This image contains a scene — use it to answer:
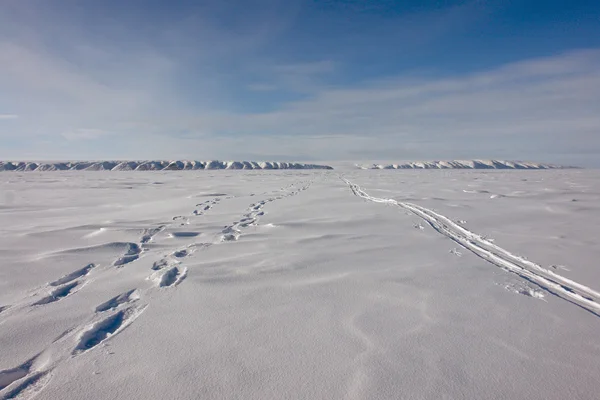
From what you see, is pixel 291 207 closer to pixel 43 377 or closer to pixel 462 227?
pixel 462 227

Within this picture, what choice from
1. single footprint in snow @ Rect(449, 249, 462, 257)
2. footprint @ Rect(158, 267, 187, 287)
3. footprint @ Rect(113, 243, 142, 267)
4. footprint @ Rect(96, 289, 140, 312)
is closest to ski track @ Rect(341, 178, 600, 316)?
single footprint in snow @ Rect(449, 249, 462, 257)

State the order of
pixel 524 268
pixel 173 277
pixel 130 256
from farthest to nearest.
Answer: pixel 130 256 < pixel 524 268 < pixel 173 277

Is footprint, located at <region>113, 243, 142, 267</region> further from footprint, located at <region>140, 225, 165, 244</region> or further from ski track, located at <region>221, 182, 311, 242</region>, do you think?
ski track, located at <region>221, 182, 311, 242</region>

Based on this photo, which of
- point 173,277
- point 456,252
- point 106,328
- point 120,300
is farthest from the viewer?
point 456,252

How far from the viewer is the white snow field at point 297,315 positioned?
1.93 meters

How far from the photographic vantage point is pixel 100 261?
13.8 feet

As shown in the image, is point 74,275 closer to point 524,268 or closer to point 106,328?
point 106,328

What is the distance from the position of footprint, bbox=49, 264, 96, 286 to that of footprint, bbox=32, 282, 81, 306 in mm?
147

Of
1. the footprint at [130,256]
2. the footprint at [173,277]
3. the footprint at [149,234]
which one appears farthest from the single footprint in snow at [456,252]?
the footprint at [149,234]

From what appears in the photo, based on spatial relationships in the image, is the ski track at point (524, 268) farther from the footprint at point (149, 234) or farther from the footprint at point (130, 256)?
the footprint at point (149, 234)

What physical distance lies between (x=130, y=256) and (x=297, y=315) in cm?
261

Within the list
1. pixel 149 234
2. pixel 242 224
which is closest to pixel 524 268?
pixel 242 224

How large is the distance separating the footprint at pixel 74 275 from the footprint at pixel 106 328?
3.73 ft

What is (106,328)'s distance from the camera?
2549 mm
